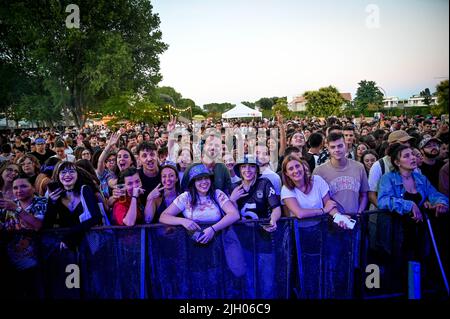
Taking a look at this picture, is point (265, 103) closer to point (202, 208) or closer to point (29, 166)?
point (29, 166)

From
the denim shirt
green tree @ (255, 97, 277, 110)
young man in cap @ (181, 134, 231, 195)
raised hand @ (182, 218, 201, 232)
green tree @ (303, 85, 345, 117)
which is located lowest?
raised hand @ (182, 218, 201, 232)

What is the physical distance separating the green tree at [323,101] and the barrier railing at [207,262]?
4762 cm

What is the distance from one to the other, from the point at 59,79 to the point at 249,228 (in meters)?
27.1

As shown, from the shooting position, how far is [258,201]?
3.25m

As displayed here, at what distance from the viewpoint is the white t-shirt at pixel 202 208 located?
306 cm

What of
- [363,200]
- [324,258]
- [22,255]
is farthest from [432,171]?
[22,255]

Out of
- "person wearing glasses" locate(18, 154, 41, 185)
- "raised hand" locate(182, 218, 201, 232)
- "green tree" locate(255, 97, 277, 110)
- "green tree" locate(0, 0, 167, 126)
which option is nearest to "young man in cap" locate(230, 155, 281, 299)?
"raised hand" locate(182, 218, 201, 232)

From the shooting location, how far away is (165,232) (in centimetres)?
298

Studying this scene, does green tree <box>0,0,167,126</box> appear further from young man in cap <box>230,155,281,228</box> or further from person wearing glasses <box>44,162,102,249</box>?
young man in cap <box>230,155,281,228</box>

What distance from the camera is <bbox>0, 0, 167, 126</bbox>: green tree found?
76.4ft

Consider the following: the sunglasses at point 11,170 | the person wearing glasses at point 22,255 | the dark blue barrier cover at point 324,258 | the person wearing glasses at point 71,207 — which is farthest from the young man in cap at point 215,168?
the sunglasses at point 11,170

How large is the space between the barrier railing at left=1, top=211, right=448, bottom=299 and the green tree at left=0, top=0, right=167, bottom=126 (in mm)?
22609

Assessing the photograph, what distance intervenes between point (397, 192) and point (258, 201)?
1.48 metres

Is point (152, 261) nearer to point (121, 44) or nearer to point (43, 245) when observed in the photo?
point (43, 245)
